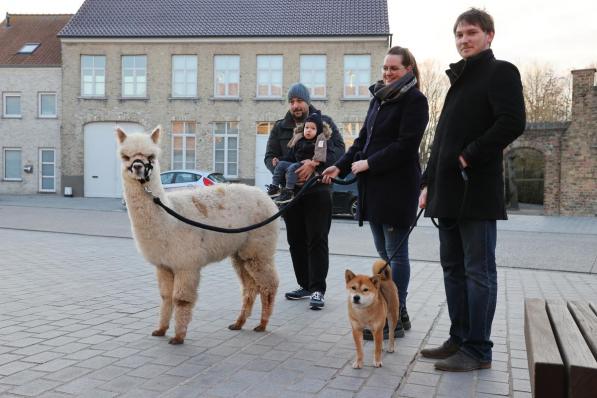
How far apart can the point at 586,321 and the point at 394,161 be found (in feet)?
6.81

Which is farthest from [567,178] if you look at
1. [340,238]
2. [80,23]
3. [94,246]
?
[80,23]

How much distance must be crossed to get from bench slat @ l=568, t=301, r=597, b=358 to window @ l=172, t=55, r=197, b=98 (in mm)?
30752

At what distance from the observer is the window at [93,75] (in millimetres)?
33281

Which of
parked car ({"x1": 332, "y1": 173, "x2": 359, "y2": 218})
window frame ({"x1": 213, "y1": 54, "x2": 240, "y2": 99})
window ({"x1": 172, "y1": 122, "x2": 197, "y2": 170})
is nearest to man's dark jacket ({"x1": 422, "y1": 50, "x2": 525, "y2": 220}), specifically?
parked car ({"x1": 332, "y1": 173, "x2": 359, "y2": 218})

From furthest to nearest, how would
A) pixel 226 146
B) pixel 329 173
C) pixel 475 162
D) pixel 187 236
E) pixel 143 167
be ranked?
pixel 226 146 < pixel 329 173 < pixel 187 236 < pixel 143 167 < pixel 475 162

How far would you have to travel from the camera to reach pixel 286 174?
623 centimetres

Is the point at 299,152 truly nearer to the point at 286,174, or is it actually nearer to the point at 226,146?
the point at 286,174

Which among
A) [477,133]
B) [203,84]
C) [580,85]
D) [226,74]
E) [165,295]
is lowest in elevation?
[165,295]

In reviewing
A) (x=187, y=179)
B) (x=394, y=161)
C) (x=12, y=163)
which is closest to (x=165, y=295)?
(x=394, y=161)

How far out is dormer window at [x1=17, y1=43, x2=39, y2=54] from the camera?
117ft

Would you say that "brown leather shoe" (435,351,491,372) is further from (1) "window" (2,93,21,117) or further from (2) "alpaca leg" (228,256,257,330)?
(1) "window" (2,93,21,117)

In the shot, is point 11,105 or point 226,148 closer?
point 226,148

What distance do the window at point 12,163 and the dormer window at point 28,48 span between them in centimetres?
602

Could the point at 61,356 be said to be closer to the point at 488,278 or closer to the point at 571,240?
the point at 488,278
